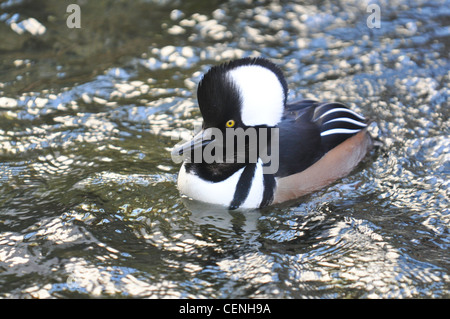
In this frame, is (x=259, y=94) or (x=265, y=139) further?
(x=265, y=139)

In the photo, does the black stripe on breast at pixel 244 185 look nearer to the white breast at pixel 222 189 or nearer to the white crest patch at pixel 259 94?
the white breast at pixel 222 189

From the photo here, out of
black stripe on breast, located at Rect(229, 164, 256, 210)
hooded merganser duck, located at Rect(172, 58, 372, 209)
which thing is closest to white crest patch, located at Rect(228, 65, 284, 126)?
hooded merganser duck, located at Rect(172, 58, 372, 209)

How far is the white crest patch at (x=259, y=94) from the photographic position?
5.00 metres

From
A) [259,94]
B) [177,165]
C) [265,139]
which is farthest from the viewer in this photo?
[177,165]

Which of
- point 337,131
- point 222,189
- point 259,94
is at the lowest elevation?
point 222,189

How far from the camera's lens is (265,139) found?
554cm

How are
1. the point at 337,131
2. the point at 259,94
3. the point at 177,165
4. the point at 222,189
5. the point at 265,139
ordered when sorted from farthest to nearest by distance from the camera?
the point at 177,165, the point at 337,131, the point at 222,189, the point at 265,139, the point at 259,94

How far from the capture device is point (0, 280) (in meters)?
4.59

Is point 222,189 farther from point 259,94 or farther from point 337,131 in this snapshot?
point 337,131

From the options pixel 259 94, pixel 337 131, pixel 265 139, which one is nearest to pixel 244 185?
pixel 265 139

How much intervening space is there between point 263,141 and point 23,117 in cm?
300

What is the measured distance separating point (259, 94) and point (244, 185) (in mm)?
909

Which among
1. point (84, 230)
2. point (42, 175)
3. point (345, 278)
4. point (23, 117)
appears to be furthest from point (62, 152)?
point (345, 278)

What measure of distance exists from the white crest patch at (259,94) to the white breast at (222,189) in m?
0.51
